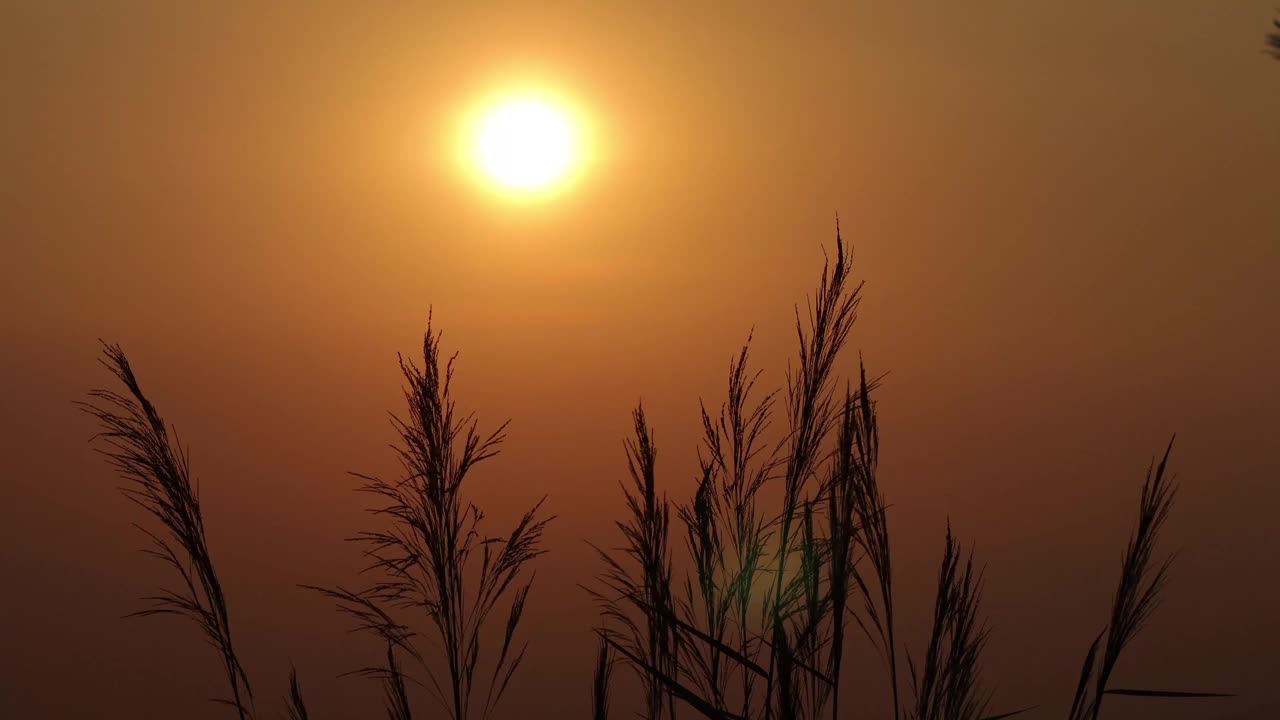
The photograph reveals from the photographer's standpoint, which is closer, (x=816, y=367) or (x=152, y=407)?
(x=816, y=367)

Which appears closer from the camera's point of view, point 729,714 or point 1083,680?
point 729,714

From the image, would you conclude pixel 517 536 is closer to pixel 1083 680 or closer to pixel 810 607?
pixel 810 607

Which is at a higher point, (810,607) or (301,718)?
(810,607)

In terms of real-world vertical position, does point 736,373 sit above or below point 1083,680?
above

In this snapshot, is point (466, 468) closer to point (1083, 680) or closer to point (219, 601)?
point (219, 601)

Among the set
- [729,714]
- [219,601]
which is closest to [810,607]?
[729,714]

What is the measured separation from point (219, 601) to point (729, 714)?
141 centimetres

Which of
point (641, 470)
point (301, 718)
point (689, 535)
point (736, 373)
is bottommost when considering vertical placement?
point (301, 718)

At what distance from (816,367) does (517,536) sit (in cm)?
95

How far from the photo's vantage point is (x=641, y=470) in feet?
6.97

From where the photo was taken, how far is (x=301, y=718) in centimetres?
198

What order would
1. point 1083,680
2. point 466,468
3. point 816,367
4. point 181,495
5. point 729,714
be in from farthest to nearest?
point 466,468 → point 181,495 → point 816,367 → point 1083,680 → point 729,714

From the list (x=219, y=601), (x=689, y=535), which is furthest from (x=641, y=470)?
(x=219, y=601)

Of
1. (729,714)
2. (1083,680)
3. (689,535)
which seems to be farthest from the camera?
(689,535)
